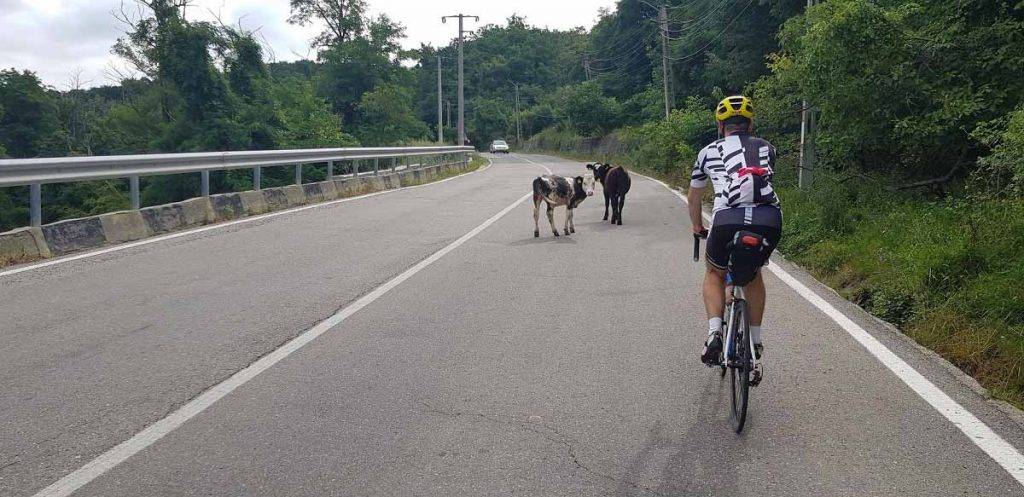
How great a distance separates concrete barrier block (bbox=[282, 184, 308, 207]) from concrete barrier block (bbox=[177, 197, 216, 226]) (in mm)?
2940

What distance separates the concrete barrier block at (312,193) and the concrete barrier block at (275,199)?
1.02 metres

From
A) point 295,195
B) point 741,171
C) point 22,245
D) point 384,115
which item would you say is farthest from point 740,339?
point 384,115

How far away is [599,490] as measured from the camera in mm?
3580

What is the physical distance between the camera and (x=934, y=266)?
764 cm

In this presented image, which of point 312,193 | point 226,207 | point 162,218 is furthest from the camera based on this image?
point 312,193

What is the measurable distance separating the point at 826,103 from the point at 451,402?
9354mm

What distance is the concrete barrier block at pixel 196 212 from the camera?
12.8 m

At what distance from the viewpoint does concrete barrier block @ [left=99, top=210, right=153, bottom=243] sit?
430 inches

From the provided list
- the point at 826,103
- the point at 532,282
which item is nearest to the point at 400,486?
the point at 532,282

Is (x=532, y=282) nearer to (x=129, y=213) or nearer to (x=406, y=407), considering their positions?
(x=406, y=407)

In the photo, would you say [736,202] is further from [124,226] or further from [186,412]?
[124,226]

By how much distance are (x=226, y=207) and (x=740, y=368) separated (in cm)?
1156

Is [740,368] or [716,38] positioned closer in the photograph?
[740,368]

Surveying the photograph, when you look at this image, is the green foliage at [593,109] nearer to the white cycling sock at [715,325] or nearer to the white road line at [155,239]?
the white road line at [155,239]
